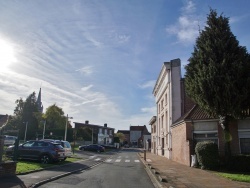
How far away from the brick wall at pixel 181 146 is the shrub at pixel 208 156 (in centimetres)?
262

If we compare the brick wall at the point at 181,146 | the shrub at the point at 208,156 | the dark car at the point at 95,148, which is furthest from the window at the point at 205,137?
the dark car at the point at 95,148

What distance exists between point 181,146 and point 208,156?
19.0ft

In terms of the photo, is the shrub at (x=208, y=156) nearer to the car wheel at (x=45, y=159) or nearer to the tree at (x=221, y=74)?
the tree at (x=221, y=74)

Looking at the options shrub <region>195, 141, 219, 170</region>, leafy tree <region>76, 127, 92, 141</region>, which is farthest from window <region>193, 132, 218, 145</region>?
leafy tree <region>76, 127, 92, 141</region>

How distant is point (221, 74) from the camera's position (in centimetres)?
1736

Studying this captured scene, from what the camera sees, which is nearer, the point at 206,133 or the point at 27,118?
the point at 206,133

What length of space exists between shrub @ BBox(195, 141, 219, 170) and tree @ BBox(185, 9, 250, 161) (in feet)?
2.91

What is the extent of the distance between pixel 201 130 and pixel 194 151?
1813mm

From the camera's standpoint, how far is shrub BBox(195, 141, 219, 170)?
17.7 meters

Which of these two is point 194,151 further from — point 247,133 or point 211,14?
Result: point 211,14

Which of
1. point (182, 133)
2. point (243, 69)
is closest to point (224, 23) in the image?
point (243, 69)

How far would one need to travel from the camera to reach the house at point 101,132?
298 ft

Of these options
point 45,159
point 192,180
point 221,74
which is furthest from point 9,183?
point 221,74

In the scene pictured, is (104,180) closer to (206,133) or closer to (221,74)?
(221,74)
